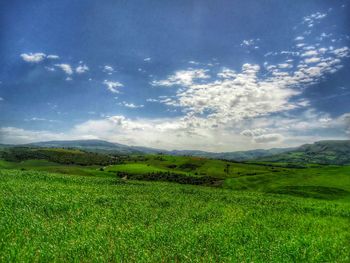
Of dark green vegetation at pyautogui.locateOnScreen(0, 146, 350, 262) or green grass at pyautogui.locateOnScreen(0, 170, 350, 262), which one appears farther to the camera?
dark green vegetation at pyautogui.locateOnScreen(0, 146, 350, 262)

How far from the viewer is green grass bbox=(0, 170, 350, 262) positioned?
16859 mm

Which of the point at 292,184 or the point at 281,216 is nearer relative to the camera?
the point at 281,216

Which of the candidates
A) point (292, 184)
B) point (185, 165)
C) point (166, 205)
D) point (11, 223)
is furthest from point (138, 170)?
point (11, 223)

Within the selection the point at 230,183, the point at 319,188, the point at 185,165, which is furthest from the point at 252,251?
the point at 185,165

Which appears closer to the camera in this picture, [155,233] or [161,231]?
[155,233]

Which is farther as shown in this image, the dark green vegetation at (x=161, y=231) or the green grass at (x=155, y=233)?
the dark green vegetation at (x=161, y=231)

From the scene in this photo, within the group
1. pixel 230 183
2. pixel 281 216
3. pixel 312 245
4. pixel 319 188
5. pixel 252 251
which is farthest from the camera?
pixel 230 183

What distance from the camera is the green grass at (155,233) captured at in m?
16.9

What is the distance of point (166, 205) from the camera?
37156mm

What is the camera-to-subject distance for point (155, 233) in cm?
2166

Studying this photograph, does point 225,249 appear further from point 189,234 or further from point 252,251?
point 189,234

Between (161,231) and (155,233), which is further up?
(155,233)

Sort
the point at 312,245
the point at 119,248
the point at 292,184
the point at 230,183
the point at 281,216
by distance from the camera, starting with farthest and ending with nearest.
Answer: the point at 230,183 → the point at 292,184 → the point at 281,216 → the point at 312,245 → the point at 119,248

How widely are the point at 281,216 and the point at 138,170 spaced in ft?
304
